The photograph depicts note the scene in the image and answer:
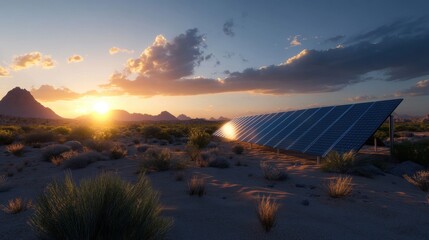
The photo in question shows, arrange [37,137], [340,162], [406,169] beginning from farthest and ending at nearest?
[37,137]
[406,169]
[340,162]

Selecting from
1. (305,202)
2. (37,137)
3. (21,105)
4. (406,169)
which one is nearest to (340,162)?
(406,169)

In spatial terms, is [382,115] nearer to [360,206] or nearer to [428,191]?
[428,191]

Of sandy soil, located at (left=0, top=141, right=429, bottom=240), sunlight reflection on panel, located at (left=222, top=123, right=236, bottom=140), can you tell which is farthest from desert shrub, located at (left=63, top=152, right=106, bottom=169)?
sunlight reflection on panel, located at (left=222, top=123, right=236, bottom=140)

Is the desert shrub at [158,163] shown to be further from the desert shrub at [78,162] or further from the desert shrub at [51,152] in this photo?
the desert shrub at [51,152]

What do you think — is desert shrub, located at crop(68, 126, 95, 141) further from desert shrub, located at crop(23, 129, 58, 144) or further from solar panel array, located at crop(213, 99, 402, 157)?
solar panel array, located at crop(213, 99, 402, 157)

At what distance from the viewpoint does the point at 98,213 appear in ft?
14.4

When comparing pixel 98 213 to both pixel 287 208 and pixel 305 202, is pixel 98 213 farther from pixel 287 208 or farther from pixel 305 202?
pixel 305 202

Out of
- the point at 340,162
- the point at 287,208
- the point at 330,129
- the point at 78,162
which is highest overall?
the point at 330,129

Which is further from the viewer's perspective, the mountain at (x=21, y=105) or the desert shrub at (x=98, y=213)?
the mountain at (x=21, y=105)

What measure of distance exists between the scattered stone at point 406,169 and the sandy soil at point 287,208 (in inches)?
24.7

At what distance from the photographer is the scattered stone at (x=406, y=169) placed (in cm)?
1053

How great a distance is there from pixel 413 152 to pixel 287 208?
793cm

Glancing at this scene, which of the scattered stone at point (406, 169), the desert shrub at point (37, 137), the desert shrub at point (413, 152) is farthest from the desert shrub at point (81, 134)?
the scattered stone at point (406, 169)

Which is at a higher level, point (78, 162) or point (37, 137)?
point (37, 137)
